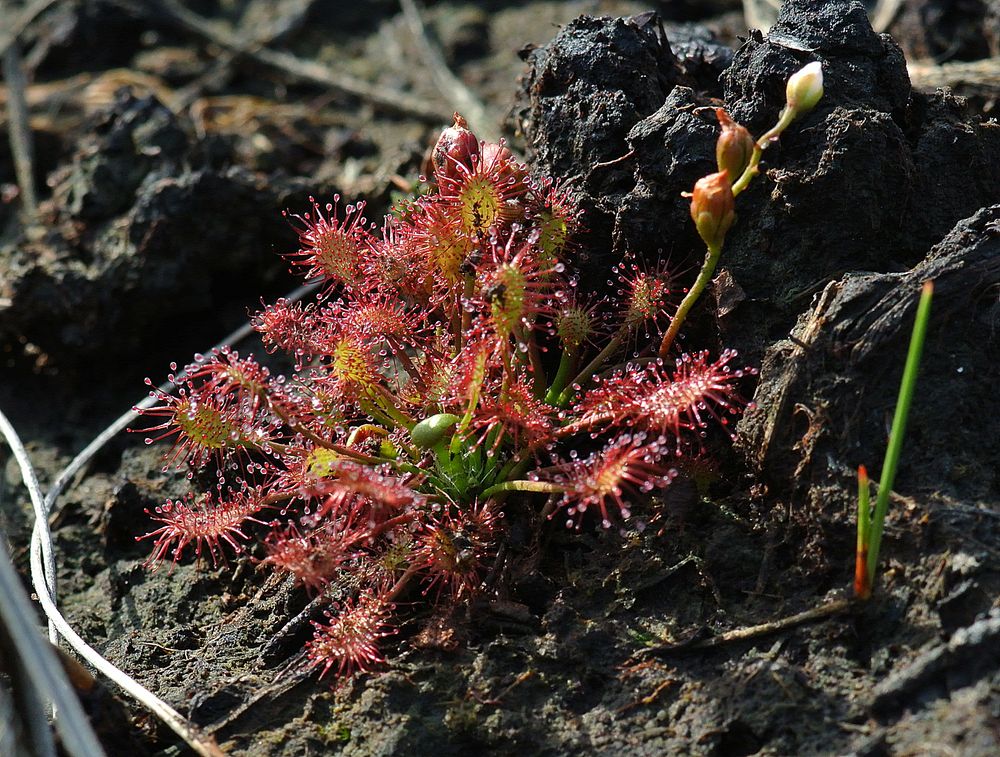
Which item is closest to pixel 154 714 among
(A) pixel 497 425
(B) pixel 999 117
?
(A) pixel 497 425

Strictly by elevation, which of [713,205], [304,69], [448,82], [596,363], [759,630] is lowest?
[759,630]

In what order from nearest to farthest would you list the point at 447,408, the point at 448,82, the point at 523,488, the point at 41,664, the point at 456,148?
1. the point at 41,664
2. the point at 523,488
3. the point at 447,408
4. the point at 456,148
5. the point at 448,82

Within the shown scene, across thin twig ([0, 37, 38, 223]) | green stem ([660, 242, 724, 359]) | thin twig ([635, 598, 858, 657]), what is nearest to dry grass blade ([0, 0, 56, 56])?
thin twig ([0, 37, 38, 223])

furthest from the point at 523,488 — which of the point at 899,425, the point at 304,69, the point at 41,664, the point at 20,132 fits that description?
the point at 304,69

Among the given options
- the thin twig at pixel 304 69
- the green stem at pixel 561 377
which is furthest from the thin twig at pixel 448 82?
the green stem at pixel 561 377

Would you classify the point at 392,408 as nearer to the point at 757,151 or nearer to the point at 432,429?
the point at 432,429

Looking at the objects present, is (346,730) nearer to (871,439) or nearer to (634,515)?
(634,515)

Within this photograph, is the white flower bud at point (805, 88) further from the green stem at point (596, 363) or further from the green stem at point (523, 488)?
the green stem at point (523, 488)
